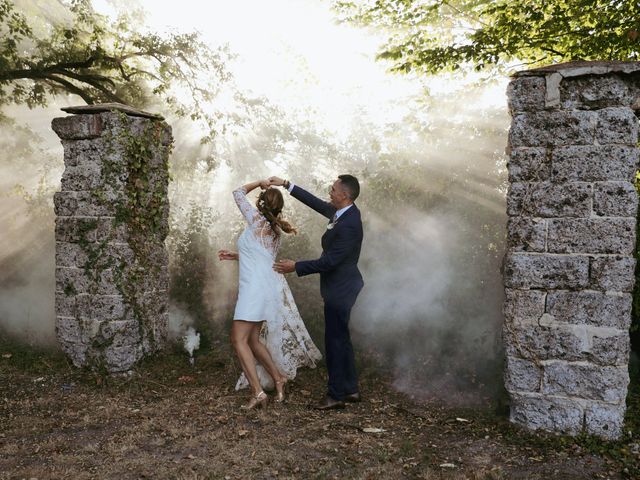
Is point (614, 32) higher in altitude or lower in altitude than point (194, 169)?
higher

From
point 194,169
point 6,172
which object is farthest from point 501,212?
point 6,172

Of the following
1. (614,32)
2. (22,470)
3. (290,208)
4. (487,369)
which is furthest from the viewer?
(290,208)

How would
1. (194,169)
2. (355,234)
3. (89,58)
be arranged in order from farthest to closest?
1. (194,169)
2. (89,58)
3. (355,234)

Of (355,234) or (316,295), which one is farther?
(316,295)

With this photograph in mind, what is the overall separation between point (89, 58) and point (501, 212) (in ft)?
29.2

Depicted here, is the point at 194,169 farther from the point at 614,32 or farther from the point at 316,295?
the point at 614,32

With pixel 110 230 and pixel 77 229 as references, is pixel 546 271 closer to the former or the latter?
pixel 110 230

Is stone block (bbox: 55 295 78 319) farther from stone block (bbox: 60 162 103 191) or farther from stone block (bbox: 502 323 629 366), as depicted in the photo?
stone block (bbox: 502 323 629 366)

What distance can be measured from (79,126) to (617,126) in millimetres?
5439

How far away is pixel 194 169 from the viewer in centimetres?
1383

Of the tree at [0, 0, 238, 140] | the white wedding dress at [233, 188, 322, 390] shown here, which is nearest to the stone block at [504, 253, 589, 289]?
the white wedding dress at [233, 188, 322, 390]

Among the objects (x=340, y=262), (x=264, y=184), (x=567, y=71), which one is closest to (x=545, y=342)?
(x=340, y=262)

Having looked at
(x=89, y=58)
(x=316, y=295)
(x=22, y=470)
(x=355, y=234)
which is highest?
(x=89, y=58)

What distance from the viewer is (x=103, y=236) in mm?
6023
